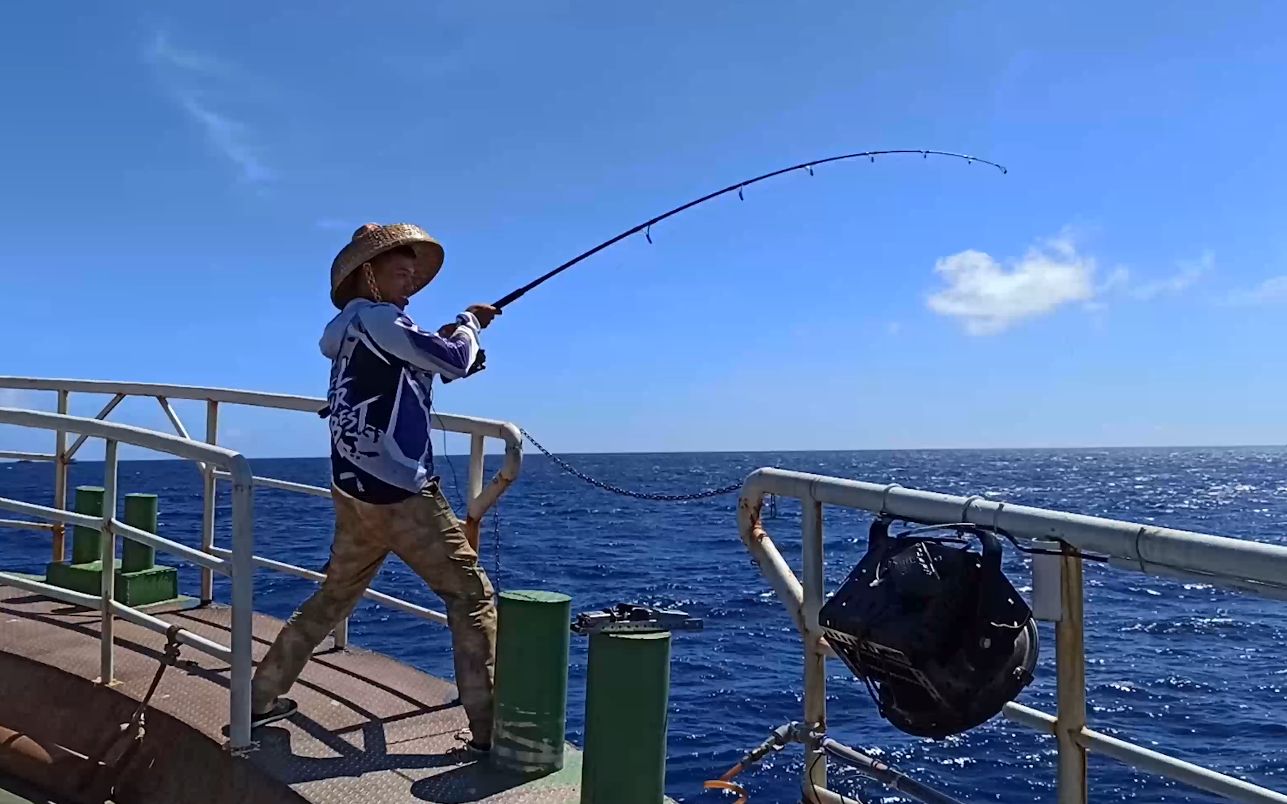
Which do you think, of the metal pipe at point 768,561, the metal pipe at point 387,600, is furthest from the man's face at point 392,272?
the metal pipe at point 768,561

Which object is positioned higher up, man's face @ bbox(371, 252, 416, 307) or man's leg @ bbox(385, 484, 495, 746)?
man's face @ bbox(371, 252, 416, 307)

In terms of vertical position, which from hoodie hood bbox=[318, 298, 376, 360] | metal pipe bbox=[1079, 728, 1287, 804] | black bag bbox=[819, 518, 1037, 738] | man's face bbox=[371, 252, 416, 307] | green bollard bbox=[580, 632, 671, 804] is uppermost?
man's face bbox=[371, 252, 416, 307]

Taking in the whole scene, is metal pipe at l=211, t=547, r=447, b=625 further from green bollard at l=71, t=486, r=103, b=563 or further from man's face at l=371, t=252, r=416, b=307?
green bollard at l=71, t=486, r=103, b=563

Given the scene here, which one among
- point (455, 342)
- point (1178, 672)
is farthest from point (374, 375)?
point (1178, 672)

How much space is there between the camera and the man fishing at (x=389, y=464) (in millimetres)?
3510

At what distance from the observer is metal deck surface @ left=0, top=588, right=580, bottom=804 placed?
3.47 metres

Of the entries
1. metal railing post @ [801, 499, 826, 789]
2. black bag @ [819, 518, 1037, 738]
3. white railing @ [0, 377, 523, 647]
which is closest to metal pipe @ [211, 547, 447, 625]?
white railing @ [0, 377, 523, 647]

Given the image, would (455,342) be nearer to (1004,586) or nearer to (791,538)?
(1004,586)

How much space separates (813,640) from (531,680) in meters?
1.26

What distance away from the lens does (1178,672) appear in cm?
1167

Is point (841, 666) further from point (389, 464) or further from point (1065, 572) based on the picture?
point (1065, 572)

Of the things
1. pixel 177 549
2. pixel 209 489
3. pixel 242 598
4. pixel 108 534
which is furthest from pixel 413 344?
pixel 209 489

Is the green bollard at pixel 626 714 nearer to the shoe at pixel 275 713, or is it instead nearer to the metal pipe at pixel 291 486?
the shoe at pixel 275 713

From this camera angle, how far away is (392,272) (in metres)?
3.74
